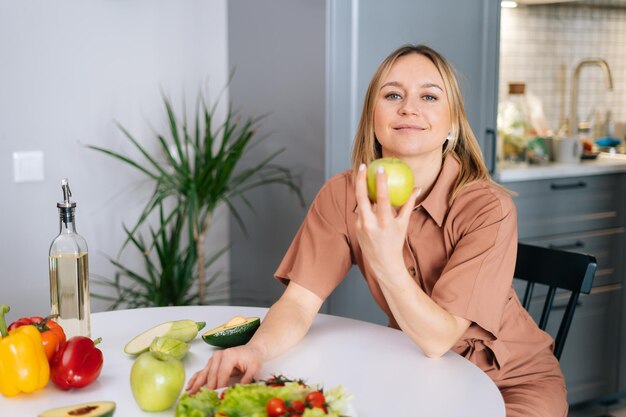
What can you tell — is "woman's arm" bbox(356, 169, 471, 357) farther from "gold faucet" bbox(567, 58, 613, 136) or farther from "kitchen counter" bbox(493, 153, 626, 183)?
"gold faucet" bbox(567, 58, 613, 136)

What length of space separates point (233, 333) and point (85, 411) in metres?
0.42

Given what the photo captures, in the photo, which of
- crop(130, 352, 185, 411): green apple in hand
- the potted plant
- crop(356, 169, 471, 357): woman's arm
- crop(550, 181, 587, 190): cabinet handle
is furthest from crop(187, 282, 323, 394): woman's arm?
crop(550, 181, 587, 190): cabinet handle

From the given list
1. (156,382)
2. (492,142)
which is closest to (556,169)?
(492,142)

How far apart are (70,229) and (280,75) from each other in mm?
1559

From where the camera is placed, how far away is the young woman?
5.28 ft

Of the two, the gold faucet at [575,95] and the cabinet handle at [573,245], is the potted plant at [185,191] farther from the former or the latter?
the gold faucet at [575,95]

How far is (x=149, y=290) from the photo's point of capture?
2912 mm

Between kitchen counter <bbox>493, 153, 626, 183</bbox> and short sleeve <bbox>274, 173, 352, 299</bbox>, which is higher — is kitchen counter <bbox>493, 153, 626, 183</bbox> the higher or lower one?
the higher one

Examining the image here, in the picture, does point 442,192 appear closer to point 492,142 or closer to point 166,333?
point 166,333

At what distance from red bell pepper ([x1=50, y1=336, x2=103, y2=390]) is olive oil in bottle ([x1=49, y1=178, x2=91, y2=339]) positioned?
15 cm

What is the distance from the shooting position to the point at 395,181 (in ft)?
4.78

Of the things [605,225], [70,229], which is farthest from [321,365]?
[605,225]

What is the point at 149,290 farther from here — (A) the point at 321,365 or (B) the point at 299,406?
(B) the point at 299,406

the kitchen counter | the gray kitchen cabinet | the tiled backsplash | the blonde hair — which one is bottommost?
the gray kitchen cabinet
